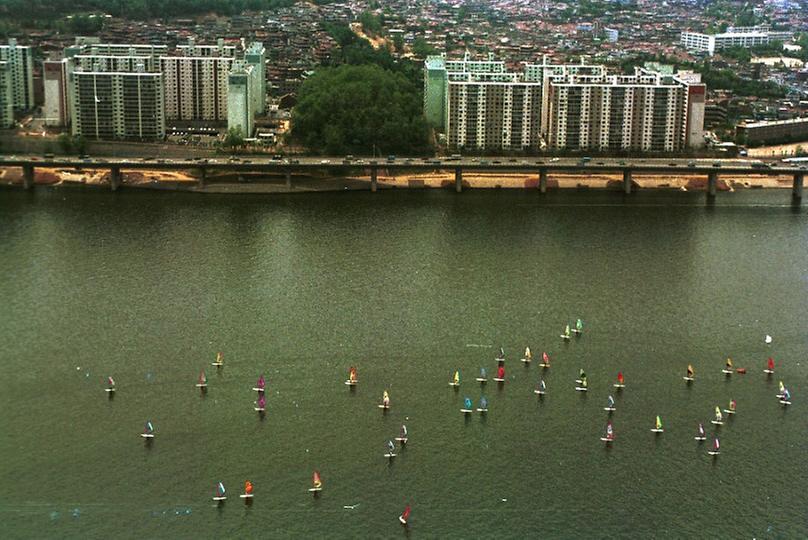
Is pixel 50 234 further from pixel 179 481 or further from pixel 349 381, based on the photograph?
pixel 179 481

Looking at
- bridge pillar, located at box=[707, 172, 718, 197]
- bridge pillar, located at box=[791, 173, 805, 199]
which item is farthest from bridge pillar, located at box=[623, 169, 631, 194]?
bridge pillar, located at box=[791, 173, 805, 199]

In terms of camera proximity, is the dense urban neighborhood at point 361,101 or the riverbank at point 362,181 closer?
the riverbank at point 362,181

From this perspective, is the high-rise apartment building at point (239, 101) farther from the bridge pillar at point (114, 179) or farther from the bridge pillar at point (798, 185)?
the bridge pillar at point (798, 185)

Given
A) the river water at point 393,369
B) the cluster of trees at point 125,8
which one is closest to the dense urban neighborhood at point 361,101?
the cluster of trees at point 125,8

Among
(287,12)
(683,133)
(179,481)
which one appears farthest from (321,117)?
(287,12)

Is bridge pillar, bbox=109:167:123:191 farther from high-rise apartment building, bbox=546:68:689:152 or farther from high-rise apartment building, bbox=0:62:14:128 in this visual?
high-rise apartment building, bbox=546:68:689:152
